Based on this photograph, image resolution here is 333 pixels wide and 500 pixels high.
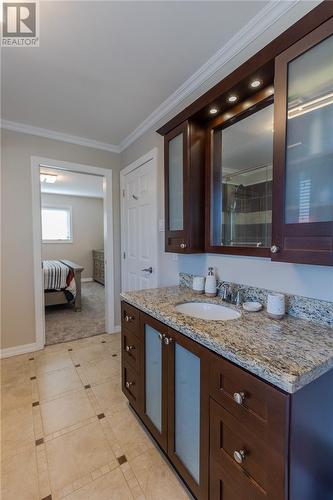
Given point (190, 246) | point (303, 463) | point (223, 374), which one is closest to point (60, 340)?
point (190, 246)

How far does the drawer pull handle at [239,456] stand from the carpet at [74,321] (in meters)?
2.62

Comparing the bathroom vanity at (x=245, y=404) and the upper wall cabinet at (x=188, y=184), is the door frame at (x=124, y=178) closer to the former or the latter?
the upper wall cabinet at (x=188, y=184)

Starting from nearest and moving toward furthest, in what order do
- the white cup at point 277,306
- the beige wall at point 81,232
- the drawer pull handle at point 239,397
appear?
the drawer pull handle at point 239,397
the white cup at point 277,306
the beige wall at point 81,232

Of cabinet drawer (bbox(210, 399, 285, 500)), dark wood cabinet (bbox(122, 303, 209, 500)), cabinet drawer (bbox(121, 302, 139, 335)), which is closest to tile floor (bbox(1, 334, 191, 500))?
dark wood cabinet (bbox(122, 303, 209, 500))

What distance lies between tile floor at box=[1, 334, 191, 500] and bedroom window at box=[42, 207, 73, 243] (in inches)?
179

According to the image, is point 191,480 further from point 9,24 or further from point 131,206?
point 9,24

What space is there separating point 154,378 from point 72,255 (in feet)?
19.4

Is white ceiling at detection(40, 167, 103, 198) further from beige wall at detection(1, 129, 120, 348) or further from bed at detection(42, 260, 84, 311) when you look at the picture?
bed at detection(42, 260, 84, 311)

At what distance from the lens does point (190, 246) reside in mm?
1700

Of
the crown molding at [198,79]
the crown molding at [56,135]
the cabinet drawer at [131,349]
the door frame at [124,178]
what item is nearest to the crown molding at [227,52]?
the crown molding at [198,79]

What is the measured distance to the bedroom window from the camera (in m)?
6.28

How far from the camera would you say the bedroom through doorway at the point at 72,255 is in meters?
3.61

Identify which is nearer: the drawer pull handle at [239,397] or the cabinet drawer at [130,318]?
the drawer pull handle at [239,397]

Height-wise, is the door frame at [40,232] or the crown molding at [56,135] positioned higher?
the crown molding at [56,135]
